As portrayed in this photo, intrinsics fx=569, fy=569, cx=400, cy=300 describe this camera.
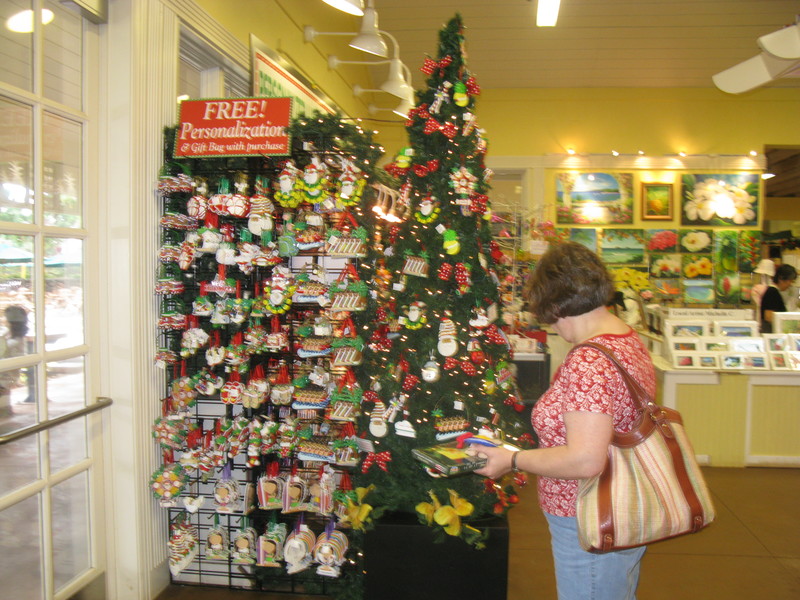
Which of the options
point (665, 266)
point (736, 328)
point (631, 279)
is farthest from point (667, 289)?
point (736, 328)

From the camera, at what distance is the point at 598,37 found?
6312 millimetres

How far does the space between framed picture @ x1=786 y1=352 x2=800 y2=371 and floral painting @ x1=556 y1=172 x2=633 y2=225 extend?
339 cm

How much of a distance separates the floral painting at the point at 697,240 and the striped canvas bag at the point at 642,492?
7.08 m

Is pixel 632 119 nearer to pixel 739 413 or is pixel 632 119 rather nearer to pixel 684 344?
pixel 684 344

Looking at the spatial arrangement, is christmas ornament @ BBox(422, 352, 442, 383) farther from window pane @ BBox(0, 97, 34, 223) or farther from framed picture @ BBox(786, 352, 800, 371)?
framed picture @ BBox(786, 352, 800, 371)

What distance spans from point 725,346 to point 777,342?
1.51ft

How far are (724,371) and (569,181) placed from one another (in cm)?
394

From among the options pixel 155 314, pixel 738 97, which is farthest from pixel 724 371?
pixel 738 97

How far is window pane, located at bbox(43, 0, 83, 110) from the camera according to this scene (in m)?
2.19

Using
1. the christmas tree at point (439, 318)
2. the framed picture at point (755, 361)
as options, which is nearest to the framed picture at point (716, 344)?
the framed picture at point (755, 361)

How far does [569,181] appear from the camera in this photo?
7762mm

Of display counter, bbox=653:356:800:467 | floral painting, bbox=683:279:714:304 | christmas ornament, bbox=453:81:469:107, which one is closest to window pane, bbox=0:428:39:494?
christmas ornament, bbox=453:81:469:107

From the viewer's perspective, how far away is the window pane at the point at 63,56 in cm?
A: 219

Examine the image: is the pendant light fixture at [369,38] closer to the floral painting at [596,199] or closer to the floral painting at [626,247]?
the floral painting at [596,199]
